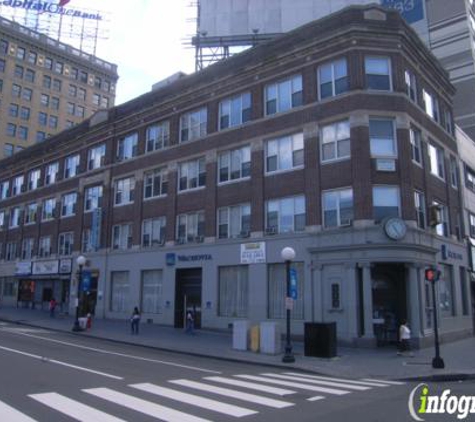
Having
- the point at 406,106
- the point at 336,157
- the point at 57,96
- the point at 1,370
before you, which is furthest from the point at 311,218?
the point at 57,96

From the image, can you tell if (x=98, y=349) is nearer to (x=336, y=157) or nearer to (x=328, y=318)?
(x=328, y=318)

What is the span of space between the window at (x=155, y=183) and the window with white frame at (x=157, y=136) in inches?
67.7

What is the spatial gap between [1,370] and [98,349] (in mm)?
7024

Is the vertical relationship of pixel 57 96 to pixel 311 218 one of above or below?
above

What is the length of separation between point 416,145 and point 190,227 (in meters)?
14.1

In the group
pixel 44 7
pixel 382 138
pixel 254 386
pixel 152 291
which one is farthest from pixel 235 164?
pixel 44 7

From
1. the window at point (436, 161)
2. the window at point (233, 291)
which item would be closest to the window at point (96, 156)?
the window at point (233, 291)

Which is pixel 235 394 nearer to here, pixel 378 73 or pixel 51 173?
pixel 378 73

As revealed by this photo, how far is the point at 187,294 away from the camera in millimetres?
30625

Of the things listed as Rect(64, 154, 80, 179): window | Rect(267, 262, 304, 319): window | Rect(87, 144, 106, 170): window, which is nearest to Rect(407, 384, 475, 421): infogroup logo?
Rect(267, 262, 304, 319): window

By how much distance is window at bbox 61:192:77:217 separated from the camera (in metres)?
41.8

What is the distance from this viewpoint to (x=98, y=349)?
19.9 metres

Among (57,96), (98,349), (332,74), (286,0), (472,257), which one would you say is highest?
(57,96)

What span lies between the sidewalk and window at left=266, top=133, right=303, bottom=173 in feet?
30.2
